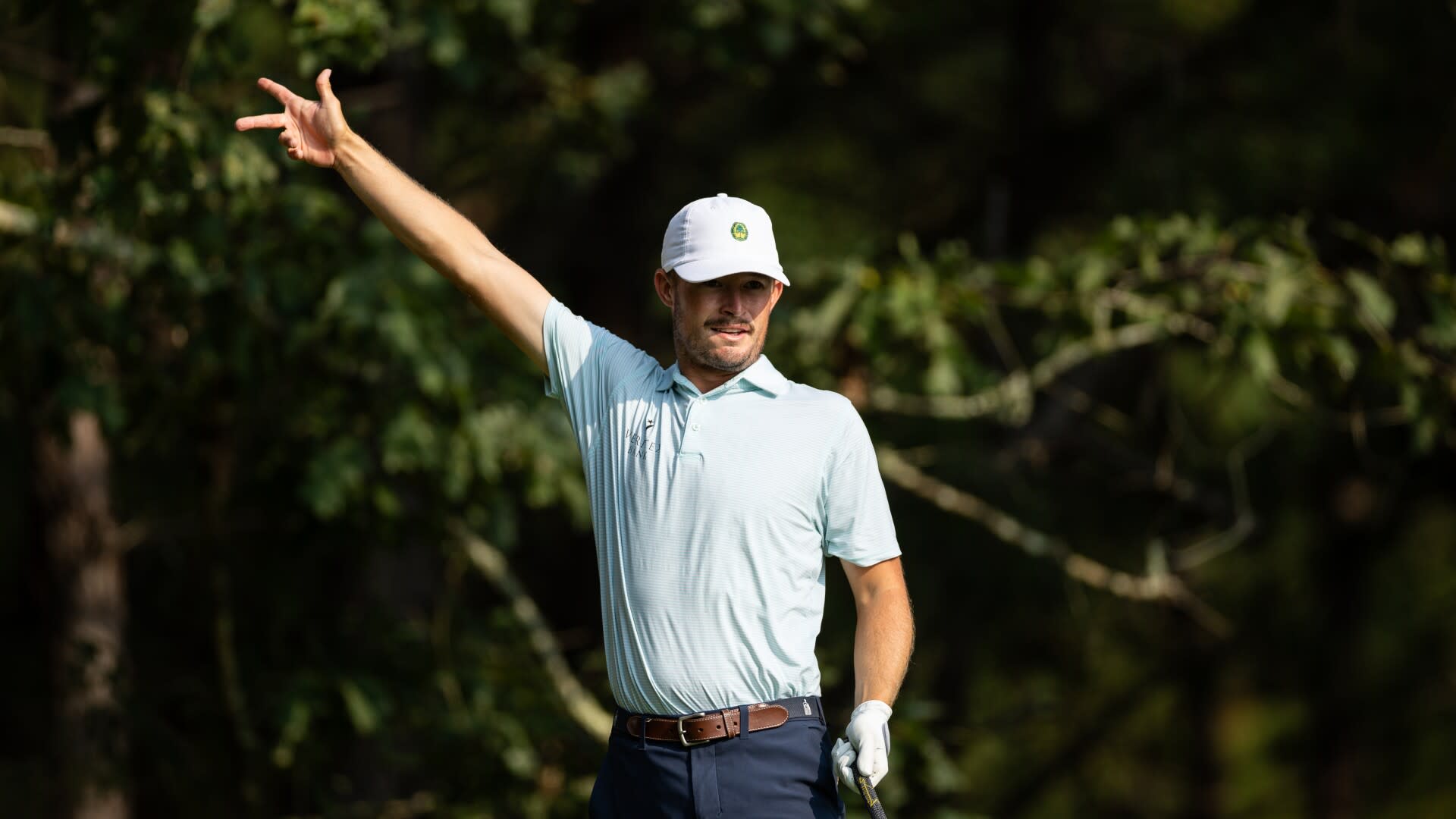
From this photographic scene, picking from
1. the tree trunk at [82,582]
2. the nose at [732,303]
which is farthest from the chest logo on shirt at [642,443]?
the tree trunk at [82,582]

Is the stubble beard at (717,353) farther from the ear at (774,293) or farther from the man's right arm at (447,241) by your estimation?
the man's right arm at (447,241)

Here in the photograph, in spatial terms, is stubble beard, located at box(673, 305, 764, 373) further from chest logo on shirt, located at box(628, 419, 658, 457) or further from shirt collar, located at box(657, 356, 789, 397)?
chest logo on shirt, located at box(628, 419, 658, 457)

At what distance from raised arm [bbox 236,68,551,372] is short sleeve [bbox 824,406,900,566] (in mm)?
627

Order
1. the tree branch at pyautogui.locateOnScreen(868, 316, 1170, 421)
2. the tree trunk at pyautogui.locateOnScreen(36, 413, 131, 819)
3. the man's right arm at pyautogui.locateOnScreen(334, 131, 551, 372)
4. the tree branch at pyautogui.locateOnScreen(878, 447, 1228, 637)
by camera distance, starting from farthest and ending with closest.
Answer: the tree trunk at pyautogui.locateOnScreen(36, 413, 131, 819)
the tree branch at pyautogui.locateOnScreen(878, 447, 1228, 637)
the tree branch at pyautogui.locateOnScreen(868, 316, 1170, 421)
the man's right arm at pyautogui.locateOnScreen(334, 131, 551, 372)

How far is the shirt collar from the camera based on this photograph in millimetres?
3326

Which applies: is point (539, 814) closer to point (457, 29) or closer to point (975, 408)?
point (975, 408)

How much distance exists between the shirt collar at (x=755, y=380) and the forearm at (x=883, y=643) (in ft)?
1.36

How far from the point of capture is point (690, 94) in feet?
35.7

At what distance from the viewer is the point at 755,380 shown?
131 inches

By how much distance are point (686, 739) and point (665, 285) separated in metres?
0.86

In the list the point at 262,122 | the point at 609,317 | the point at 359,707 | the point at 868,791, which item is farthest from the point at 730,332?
the point at 609,317

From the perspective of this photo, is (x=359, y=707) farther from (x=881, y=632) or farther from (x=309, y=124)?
(x=881, y=632)

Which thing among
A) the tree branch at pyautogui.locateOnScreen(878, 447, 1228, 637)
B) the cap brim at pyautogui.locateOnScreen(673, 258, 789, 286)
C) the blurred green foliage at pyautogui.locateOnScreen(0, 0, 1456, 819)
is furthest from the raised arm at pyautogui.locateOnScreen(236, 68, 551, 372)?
the tree branch at pyautogui.locateOnScreen(878, 447, 1228, 637)

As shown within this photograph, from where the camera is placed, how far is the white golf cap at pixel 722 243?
3.23m
